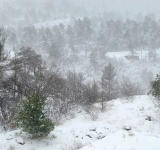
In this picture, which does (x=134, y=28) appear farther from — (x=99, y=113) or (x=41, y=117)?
(x=41, y=117)

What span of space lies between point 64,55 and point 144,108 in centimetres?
4894

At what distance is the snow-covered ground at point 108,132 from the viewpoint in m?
5.95

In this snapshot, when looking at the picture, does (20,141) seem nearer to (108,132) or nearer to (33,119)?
(33,119)

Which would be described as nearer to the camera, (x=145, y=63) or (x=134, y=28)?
(x=145, y=63)

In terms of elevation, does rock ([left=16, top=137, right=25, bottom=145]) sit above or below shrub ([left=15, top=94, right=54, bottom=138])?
below

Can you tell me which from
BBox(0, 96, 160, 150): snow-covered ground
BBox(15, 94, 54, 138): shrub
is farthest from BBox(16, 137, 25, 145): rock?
BBox(15, 94, 54, 138): shrub

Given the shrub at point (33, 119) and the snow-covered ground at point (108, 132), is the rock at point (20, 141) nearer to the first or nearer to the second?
the snow-covered ground at point (108, 132)

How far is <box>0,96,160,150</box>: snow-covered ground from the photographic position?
5.95 meters

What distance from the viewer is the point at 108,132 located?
10430mm

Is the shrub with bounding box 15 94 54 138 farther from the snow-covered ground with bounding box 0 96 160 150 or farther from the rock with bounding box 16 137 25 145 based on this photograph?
the snow-covered ground with bounding box 0 96 160 150

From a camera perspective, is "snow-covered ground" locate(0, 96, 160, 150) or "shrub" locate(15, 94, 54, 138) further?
"shrub" locate(15, 94, 54, 138)

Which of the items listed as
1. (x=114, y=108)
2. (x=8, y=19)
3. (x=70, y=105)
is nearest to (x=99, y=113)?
(x=114, y=108)

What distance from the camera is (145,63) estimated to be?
2311 inches

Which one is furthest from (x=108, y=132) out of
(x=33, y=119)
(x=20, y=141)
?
(x=20, y=141)
